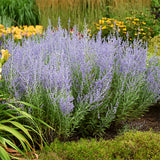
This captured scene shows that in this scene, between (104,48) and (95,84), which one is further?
(104,48)

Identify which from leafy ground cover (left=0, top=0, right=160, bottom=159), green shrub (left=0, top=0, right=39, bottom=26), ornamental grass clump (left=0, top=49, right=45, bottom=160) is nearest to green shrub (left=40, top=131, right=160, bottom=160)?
leafy ground cover (left=0, top=0, right=160, bottom=159)

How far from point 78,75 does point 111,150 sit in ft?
2.89

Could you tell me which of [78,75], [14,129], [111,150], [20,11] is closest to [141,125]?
[111,150]

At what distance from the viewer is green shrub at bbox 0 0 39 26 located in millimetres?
10094

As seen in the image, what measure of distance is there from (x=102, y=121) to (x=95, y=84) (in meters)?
0.42

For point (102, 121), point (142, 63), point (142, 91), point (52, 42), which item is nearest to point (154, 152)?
point (102, 121)

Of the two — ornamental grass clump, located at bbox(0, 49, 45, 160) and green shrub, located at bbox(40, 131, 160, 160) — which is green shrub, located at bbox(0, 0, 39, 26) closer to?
ornamental grass clump, located at bbox(0, 49, 45, 160)

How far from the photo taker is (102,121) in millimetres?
2883

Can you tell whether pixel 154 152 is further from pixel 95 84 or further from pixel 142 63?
pixel 142 63

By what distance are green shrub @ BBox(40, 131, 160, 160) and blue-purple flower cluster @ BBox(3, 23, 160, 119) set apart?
0.35 m

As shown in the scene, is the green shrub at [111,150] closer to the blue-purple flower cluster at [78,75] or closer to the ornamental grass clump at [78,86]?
the ornamental grass clump at [78,86]

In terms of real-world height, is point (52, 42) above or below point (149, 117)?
above

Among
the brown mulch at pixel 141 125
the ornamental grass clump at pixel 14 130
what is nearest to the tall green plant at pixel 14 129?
the ornamental grass clump at pixel 14 130

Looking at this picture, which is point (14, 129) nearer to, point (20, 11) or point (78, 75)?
point (78, 75)
